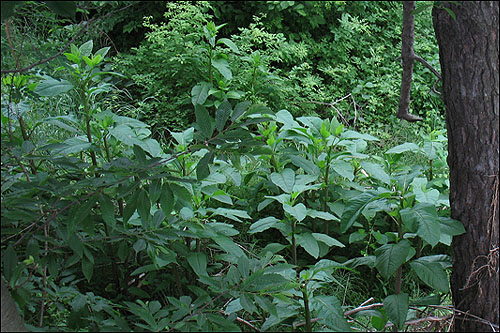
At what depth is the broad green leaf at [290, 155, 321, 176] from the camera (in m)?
3.38

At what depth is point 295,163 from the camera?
337 cm

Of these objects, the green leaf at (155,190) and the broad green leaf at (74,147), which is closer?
the green leaf at (155,190)

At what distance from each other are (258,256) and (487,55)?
1.47 m

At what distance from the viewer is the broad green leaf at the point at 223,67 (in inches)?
200

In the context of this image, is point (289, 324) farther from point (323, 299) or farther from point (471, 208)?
point (471, 208)

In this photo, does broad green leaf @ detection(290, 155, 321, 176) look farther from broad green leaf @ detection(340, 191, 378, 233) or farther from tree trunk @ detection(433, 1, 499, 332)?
tree trunk @ detection(433, 1, 499, 332)

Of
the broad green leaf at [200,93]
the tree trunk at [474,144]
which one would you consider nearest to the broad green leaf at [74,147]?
the tree trunk at [474,144]

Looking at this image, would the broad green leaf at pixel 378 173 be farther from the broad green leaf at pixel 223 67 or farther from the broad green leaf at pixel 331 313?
the broad green leaf at pixel 223 67

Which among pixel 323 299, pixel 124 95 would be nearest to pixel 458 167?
pixel 323 299

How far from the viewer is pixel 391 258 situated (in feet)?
8.05

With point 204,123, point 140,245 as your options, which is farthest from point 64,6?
point 140,245

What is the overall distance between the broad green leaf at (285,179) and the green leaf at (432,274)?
2.88 feet

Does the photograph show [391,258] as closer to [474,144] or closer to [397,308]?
[397,308]

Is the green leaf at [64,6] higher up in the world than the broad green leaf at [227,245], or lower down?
higher up
